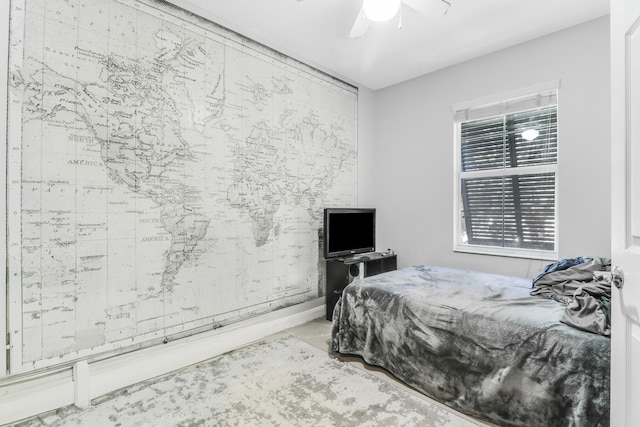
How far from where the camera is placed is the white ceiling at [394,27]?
242cm

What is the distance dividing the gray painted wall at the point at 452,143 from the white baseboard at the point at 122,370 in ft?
6.54

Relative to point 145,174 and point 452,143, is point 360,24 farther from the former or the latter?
point 145,174

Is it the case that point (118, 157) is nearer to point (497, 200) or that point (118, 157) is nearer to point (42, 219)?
point (42, 219)

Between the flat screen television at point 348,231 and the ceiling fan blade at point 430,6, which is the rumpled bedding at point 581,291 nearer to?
the flat screen television at point 348,231

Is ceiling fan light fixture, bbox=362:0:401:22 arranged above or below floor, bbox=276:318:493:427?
above

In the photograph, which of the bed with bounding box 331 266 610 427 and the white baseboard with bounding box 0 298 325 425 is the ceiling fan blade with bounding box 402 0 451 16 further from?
the white baseboard with bounding box 0 298 325 425

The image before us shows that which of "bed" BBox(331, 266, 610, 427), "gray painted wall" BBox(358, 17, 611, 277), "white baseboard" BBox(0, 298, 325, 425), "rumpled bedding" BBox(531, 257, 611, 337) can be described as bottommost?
"white baseboard" BBox(0, 298, 325, 425)

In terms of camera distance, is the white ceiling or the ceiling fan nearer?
the ceiling fan

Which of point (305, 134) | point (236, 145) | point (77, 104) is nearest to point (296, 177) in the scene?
point (305, 134)

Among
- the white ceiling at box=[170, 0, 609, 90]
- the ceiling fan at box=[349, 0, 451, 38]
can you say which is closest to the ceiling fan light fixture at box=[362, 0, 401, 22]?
the ceiling fan at box=[349, 0, 451, 38]

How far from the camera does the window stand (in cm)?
288

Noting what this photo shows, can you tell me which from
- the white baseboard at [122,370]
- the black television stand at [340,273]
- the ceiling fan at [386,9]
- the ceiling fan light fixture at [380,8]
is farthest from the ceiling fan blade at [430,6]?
the white baseboard at [122,370]

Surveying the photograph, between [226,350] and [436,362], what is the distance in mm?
1635

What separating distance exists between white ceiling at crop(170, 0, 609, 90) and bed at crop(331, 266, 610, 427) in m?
2.15
